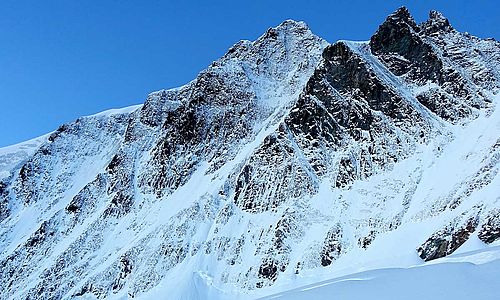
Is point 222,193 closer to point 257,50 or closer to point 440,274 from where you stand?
point 257,50

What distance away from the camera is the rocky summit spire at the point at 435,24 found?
253 ft

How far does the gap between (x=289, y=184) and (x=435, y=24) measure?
137 ft

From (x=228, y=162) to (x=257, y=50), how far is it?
32.0 metres

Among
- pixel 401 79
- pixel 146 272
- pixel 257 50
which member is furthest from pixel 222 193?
pixel 257 50

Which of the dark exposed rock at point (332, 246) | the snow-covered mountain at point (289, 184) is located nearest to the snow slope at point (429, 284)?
the snow-covered mountain at point (289, 184)

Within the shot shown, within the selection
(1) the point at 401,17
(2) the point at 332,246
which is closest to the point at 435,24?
(1) the point at 401,17

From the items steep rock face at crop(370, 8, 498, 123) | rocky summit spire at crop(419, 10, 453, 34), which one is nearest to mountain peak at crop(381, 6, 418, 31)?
steep rock face at crop(370, 8, 498, 123)

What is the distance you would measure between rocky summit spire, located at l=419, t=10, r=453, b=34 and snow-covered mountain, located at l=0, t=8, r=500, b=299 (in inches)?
13.5

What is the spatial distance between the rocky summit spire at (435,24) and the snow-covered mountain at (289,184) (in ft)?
1.13

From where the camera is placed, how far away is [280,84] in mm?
84688

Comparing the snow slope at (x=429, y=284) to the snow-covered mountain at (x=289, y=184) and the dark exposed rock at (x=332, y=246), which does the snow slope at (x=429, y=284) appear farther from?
the dark exposed rock at (x=332, y=246)

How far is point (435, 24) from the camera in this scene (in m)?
78.2

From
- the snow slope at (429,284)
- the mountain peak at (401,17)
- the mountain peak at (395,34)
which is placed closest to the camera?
the snow slope at (429,284)

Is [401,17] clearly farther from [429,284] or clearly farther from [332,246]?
[429,284]
